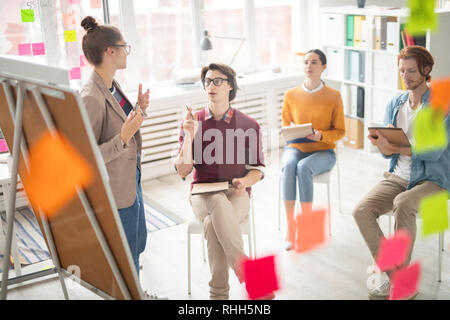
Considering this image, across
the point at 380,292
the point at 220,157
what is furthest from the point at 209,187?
the point at 380,292

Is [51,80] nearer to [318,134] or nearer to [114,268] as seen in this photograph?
[114,268]

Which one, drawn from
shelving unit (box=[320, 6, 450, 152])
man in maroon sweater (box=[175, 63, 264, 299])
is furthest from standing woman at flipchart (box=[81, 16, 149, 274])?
shelving unit (box=[320, 6, 450, 152])

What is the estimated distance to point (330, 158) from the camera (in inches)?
146

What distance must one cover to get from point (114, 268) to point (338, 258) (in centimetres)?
177

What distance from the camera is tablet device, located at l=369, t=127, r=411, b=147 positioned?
3.06 meters

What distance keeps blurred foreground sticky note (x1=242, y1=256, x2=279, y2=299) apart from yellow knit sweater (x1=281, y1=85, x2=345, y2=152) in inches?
35.0

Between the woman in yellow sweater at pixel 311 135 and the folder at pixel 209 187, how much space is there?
79 cm

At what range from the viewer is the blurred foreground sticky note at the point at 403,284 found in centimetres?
303

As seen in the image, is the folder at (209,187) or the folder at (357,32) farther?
the folder at (357,32)

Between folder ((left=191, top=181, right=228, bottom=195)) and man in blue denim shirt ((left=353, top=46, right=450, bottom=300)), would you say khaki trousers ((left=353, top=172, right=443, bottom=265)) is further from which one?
folder ((left=191, top=181, right=228, bottom=195))

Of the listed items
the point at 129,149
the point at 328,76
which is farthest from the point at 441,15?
the point at 129,149

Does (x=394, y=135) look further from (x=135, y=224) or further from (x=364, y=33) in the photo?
(x=364, y=33)

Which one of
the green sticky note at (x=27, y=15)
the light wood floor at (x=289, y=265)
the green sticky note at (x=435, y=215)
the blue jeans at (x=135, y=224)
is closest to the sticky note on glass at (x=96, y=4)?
the green sticky note at (x=27, y=15)

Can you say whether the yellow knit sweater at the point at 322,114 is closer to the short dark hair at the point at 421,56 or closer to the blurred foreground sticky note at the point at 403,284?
the short dark hair at the point at 421,56
